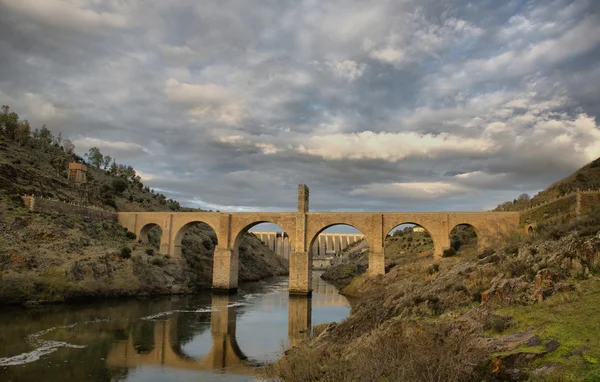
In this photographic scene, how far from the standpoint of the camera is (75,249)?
34.3 metres

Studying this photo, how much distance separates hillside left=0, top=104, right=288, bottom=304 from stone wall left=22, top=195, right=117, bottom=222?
3.14 feet

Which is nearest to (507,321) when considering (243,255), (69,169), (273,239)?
(243,255)

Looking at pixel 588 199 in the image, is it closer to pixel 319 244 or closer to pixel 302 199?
pixel 302 199

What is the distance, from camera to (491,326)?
9.01 m

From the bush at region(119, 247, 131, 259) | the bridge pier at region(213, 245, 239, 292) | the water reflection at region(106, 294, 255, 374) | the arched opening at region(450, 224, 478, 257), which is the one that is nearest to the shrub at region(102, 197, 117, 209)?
the bush at region(119, 247, 131, 259)

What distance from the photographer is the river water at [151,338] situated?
48.0 feet

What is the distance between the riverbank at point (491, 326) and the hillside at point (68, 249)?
24401mm

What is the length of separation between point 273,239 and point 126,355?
94998mm

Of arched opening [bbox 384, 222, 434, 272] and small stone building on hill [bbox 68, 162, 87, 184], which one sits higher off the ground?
small stone building on hill [bbox 68, 162, 87, 184]

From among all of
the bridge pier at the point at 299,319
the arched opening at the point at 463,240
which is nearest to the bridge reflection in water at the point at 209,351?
the bridge pier at the point at 299,319

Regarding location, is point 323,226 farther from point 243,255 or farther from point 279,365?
point 279,365

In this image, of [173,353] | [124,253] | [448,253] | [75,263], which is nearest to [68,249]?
[75,263]

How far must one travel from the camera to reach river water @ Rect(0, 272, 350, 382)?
1463 centimetres

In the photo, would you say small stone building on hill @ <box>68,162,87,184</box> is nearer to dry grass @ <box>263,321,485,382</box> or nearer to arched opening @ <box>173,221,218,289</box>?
arched opening @ <box>173,221,218,289</box>
